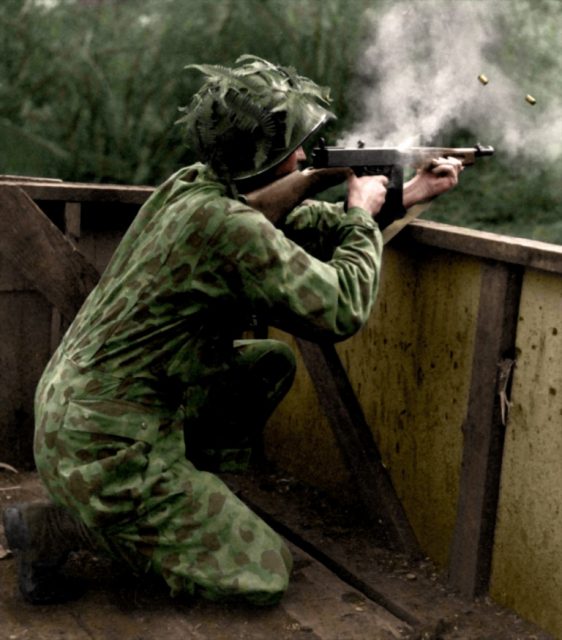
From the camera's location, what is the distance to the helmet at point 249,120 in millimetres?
3018

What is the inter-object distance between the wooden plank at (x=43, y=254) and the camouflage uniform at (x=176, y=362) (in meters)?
0.71

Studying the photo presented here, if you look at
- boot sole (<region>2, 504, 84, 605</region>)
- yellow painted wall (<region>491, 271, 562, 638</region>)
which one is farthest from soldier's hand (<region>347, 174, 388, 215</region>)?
boot sole (<region>2, 504, 84, 605</region>)

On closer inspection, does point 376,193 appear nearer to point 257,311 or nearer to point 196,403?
point 257,311

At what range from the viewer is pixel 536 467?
3094 millimetres

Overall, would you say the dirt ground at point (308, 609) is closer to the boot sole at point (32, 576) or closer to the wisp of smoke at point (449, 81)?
the boot sole at point (32, 576)

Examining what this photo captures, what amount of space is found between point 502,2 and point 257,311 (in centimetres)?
242

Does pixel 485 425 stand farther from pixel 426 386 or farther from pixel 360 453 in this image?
pixel 360 453

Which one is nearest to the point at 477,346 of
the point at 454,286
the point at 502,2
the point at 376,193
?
the point at 454,286

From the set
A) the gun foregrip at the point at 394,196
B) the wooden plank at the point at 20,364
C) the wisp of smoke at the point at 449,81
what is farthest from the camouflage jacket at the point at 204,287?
the wisp of smoke at the point at 449,81

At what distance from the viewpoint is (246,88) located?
3.03 m

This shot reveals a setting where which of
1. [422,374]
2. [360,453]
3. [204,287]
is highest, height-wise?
[204,287]

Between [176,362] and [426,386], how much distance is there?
0.79m

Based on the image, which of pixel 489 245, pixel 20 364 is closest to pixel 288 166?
pixel 489 245

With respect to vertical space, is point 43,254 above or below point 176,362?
above
